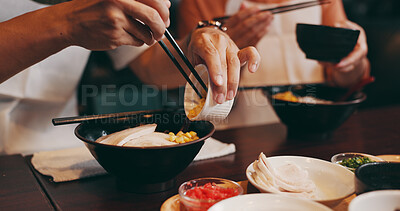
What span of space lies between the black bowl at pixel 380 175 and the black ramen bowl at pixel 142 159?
1.36ft

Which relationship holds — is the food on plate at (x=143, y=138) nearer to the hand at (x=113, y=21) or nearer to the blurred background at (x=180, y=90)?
the hand at (x=113, y=21)

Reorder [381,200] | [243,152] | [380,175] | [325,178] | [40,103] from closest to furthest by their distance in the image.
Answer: [381,200] → [380,175] → [325,178] → [243,152] → [40,103]

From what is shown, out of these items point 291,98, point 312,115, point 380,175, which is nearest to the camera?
point 380,175

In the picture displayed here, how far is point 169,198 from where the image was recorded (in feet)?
3.15

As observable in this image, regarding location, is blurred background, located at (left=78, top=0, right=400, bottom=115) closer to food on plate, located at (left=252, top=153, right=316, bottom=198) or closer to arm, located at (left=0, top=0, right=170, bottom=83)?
arm, located at (left=0, top=0, right=170, bottom=83)

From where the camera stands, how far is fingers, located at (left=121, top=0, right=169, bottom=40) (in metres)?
0.90

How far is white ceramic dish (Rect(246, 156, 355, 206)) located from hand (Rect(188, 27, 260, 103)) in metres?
0.24

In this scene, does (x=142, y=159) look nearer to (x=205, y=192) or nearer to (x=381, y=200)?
(x=205, y=192)

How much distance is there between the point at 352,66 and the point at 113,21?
151cm

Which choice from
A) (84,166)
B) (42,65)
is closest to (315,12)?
(42,65)

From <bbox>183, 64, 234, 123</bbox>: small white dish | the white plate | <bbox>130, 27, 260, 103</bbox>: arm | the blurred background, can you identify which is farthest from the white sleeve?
the white plate

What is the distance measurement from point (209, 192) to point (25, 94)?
4.02ft

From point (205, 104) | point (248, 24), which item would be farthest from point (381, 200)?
point (248, 24)

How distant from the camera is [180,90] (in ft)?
9.46
